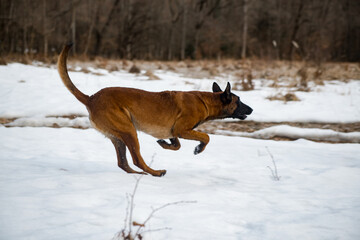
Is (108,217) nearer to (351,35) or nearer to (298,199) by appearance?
(298,199)

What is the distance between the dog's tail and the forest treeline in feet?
86.9

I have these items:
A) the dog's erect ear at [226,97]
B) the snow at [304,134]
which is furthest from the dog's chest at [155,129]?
the snow at [304,134]

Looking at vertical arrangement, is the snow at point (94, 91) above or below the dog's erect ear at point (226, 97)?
below

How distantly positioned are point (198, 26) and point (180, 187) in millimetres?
32984

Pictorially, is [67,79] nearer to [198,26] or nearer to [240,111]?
[240,111]

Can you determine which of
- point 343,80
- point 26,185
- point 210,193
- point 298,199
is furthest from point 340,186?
point 343,80

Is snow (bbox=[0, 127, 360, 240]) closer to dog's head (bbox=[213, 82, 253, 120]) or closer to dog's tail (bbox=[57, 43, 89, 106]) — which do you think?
dog's head (bbox=[213, 82, 253, 120])


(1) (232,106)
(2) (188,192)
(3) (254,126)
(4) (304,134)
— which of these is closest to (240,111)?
(1) (232,106)

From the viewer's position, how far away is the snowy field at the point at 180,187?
7.76 feet

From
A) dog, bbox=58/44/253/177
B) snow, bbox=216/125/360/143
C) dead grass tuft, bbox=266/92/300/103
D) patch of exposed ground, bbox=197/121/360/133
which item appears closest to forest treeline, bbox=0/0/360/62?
dead grass tuft, bbox=266/92/300/103

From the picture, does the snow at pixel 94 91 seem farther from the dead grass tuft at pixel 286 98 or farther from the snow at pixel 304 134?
the snow at pixel 304 134

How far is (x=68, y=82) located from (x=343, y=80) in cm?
1362

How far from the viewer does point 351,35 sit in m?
31.4

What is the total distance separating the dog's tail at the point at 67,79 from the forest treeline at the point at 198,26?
26.5 meters
